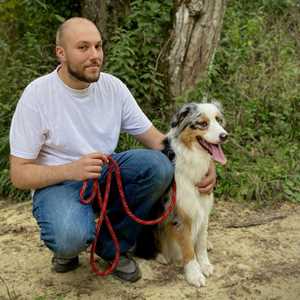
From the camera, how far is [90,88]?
323cm

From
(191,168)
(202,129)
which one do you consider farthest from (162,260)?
(202,129)

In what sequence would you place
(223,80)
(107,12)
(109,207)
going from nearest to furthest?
1. (109,207)
2. (223,80)
3. (107,12)

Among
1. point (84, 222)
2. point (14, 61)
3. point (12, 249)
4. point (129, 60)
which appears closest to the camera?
point (84, 222)

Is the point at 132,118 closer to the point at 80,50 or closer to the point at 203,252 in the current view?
the point at 80,50

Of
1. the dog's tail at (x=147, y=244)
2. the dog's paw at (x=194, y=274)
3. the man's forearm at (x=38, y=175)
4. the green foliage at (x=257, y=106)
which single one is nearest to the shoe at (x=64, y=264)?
the dog's tail at (x=147, y=244)

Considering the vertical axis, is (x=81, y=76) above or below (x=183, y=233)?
above

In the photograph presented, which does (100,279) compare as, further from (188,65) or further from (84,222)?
(188,65)

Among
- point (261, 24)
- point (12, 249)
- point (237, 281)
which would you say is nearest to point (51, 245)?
point (12, 249)

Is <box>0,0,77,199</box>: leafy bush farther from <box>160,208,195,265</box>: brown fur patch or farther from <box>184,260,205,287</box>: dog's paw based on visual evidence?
<box>184,260,205,287</box>: dog's paw

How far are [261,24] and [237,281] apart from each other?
3.94 m

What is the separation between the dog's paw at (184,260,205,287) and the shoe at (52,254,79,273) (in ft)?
2.34

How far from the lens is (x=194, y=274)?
10.7 ft

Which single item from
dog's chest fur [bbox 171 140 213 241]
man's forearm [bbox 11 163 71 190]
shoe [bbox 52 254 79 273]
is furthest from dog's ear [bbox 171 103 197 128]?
shoe [bbox 52 254 79 273]

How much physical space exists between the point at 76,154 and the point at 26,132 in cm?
33
